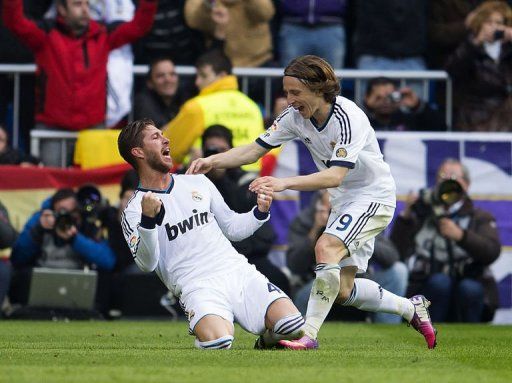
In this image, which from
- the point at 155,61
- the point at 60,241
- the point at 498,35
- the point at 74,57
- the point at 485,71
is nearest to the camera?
the point at 60,241

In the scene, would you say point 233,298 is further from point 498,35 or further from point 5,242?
point 498,35

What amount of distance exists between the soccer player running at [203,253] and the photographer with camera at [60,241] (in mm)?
4344

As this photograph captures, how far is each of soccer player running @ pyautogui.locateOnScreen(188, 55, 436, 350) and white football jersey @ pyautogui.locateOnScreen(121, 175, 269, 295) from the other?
247 millimetres

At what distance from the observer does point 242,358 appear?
846 cm

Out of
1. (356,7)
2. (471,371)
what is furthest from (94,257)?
(471,371)

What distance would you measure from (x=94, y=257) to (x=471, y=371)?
6695 millimetres

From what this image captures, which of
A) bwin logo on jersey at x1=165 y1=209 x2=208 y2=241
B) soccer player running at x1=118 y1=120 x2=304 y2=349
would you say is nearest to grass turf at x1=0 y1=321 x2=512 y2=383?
soccer player running at x1=118 y1=120 x2=304 y2=349

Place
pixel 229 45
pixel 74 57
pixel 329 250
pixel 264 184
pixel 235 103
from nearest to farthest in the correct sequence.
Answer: pixel 264 184 → pixel 329 250 → pixel 235 103 → pixel 74 57 → pixel 229 45

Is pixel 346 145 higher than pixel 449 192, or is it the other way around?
pixel 346 145

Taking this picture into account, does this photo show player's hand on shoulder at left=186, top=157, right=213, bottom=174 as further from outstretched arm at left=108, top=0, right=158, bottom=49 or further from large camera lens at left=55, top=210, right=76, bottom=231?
outstretched arm at left=108, top=0, right=158, bottom=49

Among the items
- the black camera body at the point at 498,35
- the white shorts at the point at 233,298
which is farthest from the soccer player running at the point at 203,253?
the black camera body at the point at 498,35

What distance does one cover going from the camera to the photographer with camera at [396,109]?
15328 millimetres

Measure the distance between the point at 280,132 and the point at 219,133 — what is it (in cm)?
351

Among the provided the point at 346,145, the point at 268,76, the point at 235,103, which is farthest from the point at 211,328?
the point at 268,76
